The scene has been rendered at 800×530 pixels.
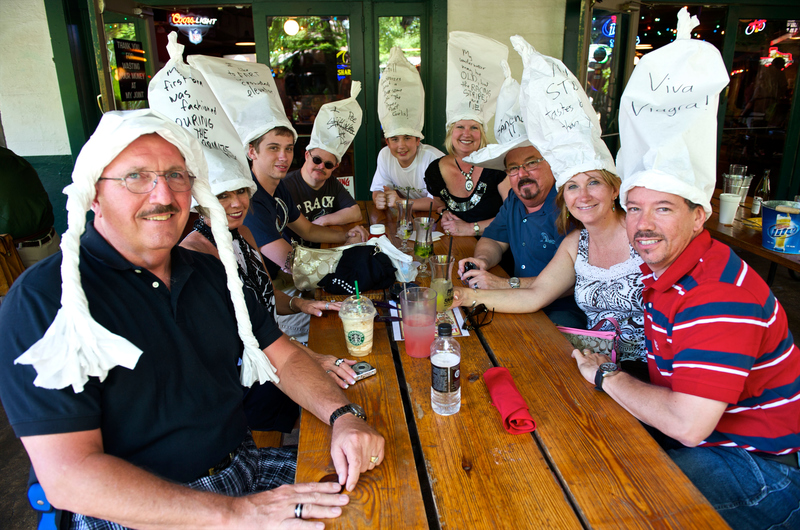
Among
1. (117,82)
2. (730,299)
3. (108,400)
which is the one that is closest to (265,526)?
(108,400)

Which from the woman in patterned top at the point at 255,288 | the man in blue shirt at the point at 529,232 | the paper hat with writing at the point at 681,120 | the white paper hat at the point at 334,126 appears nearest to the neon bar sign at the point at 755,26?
the man in blue shirt at the point at 529,232

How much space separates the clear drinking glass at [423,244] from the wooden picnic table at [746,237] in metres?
1.99

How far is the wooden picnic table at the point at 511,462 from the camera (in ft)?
3.73

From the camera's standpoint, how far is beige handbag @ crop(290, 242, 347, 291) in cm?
250

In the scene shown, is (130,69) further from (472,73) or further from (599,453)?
(599,453)

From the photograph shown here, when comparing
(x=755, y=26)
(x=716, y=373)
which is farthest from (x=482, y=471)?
(x=755, y=26)

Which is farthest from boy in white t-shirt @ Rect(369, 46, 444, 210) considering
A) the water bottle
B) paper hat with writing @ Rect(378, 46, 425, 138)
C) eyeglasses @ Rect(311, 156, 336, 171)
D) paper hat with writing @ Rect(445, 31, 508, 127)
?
the water bottle

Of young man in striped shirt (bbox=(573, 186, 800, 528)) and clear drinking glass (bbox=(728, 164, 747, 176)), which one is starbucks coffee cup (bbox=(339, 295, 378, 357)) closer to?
young man in striped shirt (bbox=(573, 186, 800, 528))

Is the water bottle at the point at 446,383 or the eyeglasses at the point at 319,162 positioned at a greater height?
the eyeglasses at the point at 319,162

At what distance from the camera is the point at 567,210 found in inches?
95.0

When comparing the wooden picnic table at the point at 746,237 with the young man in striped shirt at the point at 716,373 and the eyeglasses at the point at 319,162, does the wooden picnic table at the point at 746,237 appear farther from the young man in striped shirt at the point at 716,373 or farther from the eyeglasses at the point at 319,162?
the eyeglasses at the point at 319,162

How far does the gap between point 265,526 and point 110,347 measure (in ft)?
1.88

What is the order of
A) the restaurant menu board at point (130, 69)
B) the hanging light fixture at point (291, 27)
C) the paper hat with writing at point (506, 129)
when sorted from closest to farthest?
1. the paper hat with writing at point (506, 129)
2. the restaurant menu board at point (130, 69)
3. the hanging light fixture at point (291, 27)

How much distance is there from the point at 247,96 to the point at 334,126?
90 centimetres
